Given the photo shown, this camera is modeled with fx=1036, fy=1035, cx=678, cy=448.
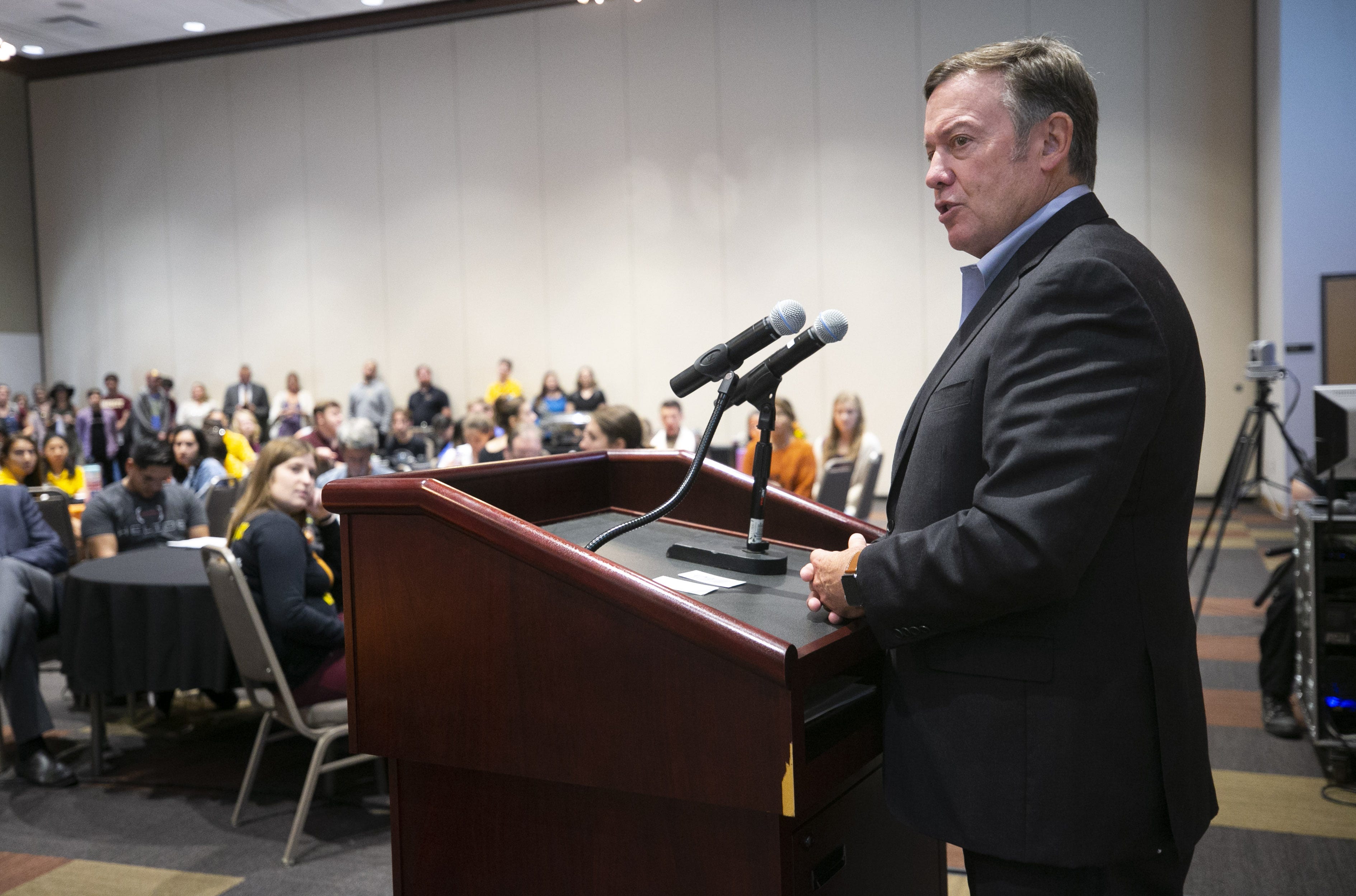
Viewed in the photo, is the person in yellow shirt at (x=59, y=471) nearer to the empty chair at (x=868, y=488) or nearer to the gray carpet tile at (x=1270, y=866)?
the empty chair at (x=868, y=488)

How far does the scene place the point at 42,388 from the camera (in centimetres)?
1440

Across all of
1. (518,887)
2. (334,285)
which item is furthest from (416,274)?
(518,887)

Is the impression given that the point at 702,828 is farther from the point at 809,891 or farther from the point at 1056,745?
the point at 1056,745

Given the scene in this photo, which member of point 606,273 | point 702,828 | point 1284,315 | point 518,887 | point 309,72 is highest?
point 309,72

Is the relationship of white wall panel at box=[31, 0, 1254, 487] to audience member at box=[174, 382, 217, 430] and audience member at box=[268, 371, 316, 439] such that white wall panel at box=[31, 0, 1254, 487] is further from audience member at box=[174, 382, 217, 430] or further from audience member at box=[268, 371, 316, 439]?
audience member at box=[174, 382, 217, 430]

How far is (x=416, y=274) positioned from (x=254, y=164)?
2813 millimetres

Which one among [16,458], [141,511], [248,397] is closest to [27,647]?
[141,511]

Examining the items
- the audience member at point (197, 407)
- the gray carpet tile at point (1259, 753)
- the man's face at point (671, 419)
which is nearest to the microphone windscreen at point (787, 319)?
the gray carpet tile at point (1259, 753)

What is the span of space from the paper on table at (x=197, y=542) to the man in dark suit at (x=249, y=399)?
29.5 feet

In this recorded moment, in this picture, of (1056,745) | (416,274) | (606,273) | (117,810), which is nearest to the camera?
(1056,745)

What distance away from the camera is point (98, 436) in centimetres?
1306

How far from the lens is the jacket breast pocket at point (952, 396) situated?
1137 mm

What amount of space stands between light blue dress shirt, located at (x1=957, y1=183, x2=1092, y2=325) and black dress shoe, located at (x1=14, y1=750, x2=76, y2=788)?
12.0 feet

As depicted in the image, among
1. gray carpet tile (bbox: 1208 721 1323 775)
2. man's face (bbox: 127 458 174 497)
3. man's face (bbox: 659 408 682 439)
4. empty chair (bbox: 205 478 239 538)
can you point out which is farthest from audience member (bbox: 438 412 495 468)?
gray carpet tile (bbox: 1208 721 1323 775)
